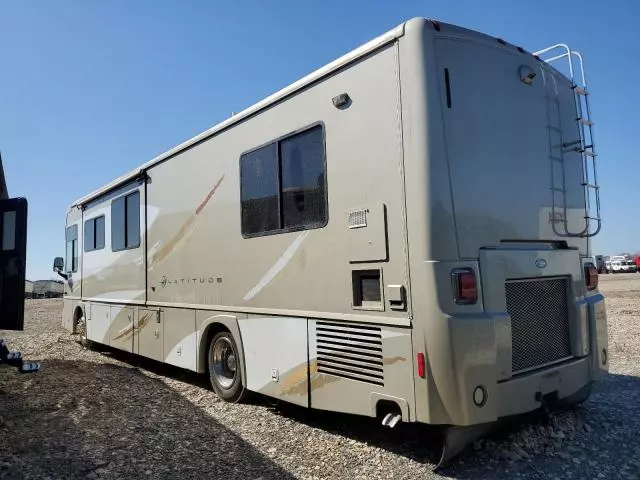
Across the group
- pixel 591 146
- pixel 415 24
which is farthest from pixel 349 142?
pixel 591 146

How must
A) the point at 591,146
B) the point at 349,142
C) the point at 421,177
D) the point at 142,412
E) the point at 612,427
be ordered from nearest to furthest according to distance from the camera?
the point at 421,177 → the point at 349,142 → the point at 612,427 → the point at 591,146 → the point at 142,412

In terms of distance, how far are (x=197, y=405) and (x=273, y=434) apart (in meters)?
1.43

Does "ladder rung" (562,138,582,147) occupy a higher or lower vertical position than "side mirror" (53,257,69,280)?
higher

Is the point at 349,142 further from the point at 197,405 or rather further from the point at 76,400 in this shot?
the point at 76,400

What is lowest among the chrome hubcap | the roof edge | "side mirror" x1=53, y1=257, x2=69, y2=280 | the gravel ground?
the gravel ground

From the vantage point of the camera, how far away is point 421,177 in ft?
11.7

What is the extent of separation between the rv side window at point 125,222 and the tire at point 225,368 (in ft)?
8.31

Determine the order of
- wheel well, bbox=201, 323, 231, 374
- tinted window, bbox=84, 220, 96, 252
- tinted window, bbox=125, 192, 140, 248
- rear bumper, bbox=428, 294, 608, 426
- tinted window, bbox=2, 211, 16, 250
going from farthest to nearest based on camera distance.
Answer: tinted window, bbox=84, 220, 96, 252 < tinted window, bbox=125, 192, 140, 248 < wheel well, bbox=201, 323, 231, 374 < tinted window, bbox=2, 211, 16, 250 < rear bumper, bbox=428, 294, 608, 426

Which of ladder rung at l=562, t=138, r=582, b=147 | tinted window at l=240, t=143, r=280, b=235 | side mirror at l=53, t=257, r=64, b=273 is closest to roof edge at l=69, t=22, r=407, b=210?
tinted window at l=240, t=143, r=280, b=235

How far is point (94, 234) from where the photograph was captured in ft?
30.8

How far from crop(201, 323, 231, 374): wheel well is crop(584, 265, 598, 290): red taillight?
3.80 meters

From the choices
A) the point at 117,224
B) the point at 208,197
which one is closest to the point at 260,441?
the point at 208,197

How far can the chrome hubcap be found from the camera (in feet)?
18.9

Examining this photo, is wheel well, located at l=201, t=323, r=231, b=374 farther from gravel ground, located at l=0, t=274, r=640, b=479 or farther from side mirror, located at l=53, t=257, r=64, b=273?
side mirror, located at l=53, t=257, r=64, b=273
